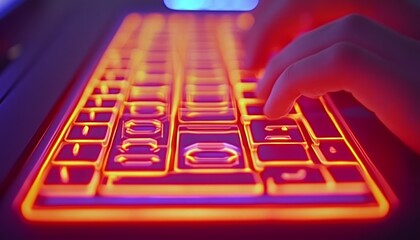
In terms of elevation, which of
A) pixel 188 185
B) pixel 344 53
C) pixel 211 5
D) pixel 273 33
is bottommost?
pixel 188 185

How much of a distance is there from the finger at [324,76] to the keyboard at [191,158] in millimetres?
18

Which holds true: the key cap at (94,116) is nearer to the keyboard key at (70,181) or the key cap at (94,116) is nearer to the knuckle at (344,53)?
the keyboard key at (70,181)

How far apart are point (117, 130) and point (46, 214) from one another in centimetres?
11

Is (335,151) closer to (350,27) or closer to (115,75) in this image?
(350,27)

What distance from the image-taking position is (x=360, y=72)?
376 millimetres

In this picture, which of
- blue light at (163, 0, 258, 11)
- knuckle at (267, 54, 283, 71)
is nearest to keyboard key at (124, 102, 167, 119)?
knuckle at (267, 54, 283, 71)

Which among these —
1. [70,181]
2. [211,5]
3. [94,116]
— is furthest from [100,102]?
[211,5]

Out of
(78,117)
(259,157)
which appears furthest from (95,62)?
(259,157)

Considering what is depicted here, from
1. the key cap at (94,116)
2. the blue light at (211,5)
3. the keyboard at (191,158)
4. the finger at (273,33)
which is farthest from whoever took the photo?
the blue light at (211,5)

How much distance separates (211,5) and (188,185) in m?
0.51

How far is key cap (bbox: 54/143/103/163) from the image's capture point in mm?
344

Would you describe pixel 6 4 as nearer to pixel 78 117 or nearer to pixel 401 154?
pixel 78 117

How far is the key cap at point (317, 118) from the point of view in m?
0.39

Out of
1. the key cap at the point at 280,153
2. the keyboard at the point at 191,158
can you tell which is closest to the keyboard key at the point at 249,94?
the keyboard at the point at 191,158
